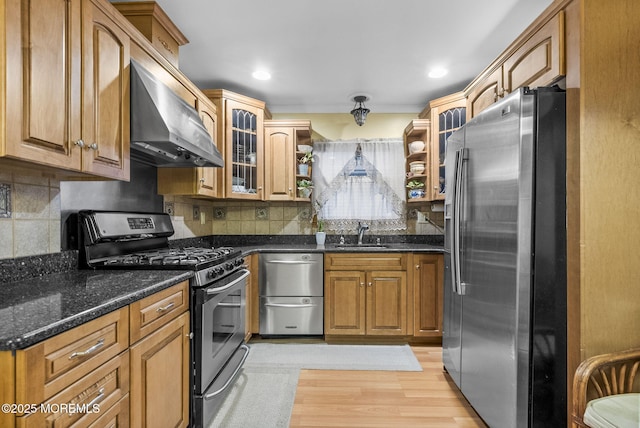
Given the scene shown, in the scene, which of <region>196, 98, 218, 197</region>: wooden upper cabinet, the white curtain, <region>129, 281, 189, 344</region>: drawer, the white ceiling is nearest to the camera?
<region>129, 281, 189, 344</region>: drawer

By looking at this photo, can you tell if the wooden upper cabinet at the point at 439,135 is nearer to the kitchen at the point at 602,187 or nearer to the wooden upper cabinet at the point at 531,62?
the wooden upper cabinet at the point at 531,62

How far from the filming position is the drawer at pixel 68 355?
0.80m

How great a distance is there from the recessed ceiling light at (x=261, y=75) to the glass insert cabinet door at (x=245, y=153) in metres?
0.34

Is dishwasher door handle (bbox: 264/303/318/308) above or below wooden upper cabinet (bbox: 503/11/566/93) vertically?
below

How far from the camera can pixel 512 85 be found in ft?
6.47

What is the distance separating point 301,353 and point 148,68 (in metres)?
2.40

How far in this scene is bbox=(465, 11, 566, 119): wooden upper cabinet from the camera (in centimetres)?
155

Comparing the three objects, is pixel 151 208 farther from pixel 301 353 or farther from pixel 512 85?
pixel 512 85

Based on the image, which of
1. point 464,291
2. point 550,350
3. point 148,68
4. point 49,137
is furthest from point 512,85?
point 49,137

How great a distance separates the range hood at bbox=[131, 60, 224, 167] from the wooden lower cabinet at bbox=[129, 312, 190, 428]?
948mm

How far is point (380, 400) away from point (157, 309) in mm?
1531

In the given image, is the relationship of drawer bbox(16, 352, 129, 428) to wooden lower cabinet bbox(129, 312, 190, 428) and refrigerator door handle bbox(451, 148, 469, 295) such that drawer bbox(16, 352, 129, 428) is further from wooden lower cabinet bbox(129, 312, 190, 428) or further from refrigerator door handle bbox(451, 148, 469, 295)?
refrigerator door handle bbox(451, 148, 469, 295)

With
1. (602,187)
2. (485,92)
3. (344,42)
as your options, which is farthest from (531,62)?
(344,42)

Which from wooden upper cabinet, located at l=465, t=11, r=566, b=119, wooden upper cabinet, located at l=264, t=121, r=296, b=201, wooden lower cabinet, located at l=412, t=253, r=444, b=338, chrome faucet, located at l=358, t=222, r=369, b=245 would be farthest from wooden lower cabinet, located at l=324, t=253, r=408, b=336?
wooden upper cabinet, located at l=465, t=11, r=566, b=119
